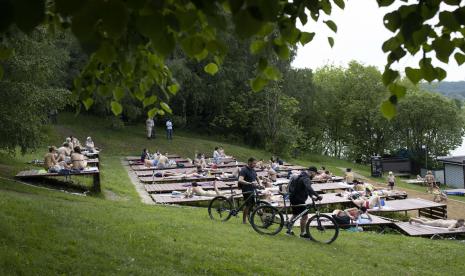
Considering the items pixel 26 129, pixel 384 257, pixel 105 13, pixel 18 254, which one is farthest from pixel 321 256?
pixel 26 129

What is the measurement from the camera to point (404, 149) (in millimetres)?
48531

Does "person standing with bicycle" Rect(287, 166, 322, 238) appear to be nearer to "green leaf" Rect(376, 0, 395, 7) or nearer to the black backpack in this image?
the black backpack

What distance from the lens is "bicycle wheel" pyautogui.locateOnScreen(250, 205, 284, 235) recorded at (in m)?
11.2

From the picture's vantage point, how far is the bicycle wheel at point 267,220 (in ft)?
36.7

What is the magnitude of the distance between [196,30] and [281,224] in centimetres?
892

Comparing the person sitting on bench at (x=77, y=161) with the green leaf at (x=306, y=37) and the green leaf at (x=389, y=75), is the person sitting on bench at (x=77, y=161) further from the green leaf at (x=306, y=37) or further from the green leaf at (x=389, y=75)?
the green leaf at (x=389, y=75)

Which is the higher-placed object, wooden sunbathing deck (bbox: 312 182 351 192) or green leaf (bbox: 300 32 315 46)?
green leaf (bbox: 300 32 315 46)

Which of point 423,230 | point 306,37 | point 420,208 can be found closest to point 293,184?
point 423,230

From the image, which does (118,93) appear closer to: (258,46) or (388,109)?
(258,46)

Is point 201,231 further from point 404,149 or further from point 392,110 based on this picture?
point 404,149

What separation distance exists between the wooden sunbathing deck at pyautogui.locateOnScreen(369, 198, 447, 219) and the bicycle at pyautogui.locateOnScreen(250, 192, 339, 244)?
664cm

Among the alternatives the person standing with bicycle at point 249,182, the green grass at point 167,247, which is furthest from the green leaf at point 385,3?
the person standing with bicycle at point 249,182

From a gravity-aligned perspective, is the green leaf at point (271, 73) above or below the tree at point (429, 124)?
below

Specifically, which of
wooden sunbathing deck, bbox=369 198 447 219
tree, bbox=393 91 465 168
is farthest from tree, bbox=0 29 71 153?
A: tree, bbox=393 91 465 168
